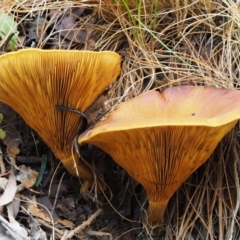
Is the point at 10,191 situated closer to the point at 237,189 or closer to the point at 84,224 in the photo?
the point at 84,224

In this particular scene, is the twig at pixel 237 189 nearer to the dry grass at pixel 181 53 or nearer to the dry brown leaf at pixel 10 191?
the dry grass at pixel 181 53

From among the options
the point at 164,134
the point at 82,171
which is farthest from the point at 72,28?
the point at 164,134

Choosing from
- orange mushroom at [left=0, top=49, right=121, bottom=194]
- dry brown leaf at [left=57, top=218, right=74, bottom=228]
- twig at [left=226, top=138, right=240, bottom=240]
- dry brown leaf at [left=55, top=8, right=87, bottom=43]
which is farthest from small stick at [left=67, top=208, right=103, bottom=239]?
dry brown leaf at [left=55, top=8, right=87, bottom=43]

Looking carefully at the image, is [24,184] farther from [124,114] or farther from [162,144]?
[162,144]

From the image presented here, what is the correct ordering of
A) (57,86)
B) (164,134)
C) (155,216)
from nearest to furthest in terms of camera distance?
(164,134) → (57,86) → (155,216)

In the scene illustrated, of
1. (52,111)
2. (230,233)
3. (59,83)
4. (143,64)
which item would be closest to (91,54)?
(59,83)

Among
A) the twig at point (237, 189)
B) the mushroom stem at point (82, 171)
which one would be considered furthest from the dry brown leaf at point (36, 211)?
the twig at point (237, 189)
